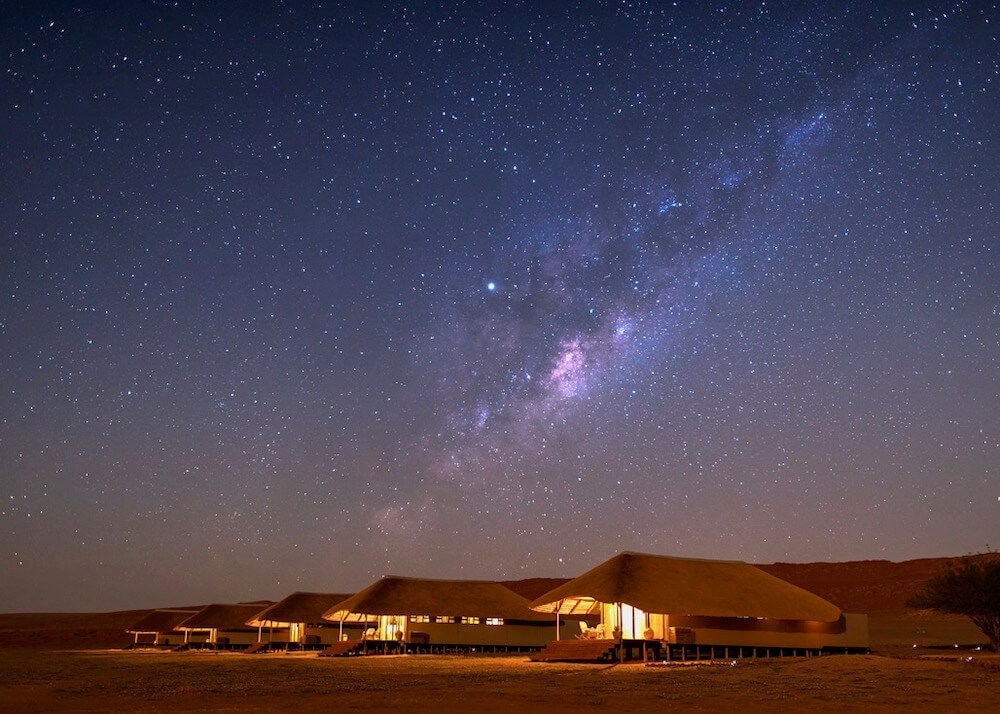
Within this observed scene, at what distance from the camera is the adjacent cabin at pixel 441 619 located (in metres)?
44.1

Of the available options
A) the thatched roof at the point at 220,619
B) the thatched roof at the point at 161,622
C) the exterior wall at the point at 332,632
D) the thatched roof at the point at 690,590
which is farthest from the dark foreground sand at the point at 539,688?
the thatched roof at the point at 161,622

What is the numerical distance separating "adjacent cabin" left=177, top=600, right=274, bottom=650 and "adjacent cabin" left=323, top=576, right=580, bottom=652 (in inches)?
661

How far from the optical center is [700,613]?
34062 millimetres

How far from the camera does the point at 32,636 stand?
92125 mm

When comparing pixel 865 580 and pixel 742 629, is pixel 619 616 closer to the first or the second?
pixel 742 629

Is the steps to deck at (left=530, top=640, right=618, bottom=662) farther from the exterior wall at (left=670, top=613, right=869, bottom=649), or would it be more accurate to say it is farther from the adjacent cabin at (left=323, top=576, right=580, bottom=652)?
the adjacent cabin at (left=323, top=576, right=580, bottom=652)

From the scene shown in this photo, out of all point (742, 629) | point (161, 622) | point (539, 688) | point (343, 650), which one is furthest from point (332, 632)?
point (539, 688)

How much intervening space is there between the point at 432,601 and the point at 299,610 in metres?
12.4

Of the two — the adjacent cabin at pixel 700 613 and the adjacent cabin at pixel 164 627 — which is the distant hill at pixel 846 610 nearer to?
the adjacent cabin at pixel 164 627

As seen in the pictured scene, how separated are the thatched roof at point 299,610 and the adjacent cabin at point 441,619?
7322 mm

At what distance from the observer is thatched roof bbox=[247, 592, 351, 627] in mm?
53406

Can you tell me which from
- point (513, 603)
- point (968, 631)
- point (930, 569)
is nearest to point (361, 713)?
point (513, 603)

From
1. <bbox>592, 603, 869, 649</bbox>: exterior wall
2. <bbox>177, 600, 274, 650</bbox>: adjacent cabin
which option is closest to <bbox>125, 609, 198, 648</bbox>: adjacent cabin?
<bbox>177, 600, 274, 650</bbox>: adjacent cabin

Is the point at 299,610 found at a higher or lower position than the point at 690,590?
lower
